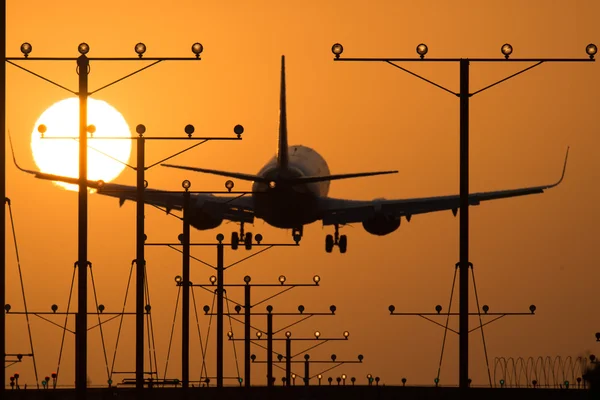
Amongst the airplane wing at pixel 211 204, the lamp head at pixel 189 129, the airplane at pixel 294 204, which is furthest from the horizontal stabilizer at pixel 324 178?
the lamp head at pixel 189 129

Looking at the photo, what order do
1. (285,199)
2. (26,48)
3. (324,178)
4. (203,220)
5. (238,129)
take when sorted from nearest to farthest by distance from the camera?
(26,48) < (238,129) < (324,178) < (285,199) < (203,220)

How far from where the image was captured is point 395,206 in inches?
4715

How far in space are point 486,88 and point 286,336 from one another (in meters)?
80.0

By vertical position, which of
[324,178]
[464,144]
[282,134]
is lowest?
[464,144]

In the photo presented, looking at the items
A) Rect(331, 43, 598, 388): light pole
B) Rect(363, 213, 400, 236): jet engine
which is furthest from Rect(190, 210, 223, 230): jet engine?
Rect(331, 43, 598, 388): light pole

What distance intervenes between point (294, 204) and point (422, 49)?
172 ft

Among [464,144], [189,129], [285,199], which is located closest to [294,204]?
[285,199]

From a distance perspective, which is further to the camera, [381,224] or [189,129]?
[381,224]

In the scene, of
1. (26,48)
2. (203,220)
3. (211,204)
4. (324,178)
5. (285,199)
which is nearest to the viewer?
(26,48)

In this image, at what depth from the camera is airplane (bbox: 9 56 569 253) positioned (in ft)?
362

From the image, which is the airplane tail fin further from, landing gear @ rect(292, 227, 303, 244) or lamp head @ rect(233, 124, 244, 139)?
lamp head @ rect(233, 124, 244, 139)

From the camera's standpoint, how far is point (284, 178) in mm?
109688

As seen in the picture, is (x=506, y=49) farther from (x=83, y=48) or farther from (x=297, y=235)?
(x=297, y=235)

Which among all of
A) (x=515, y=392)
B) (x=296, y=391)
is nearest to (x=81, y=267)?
(x=515, y=392)
